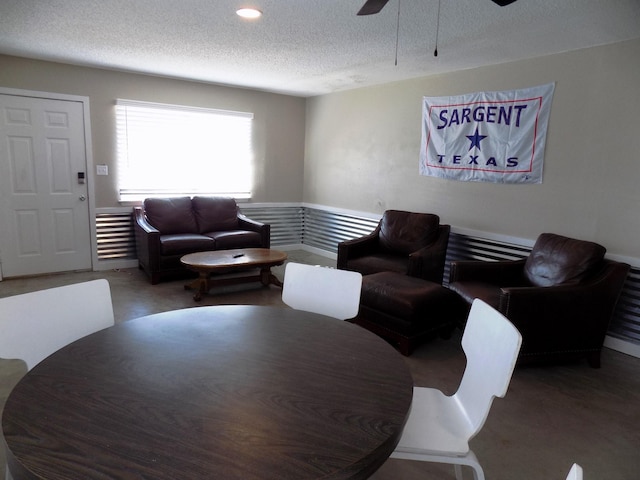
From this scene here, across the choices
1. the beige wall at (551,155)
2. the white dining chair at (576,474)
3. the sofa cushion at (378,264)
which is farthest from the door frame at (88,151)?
the white dining chair at (576,474)

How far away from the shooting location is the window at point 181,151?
195 inches

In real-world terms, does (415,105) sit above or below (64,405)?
above

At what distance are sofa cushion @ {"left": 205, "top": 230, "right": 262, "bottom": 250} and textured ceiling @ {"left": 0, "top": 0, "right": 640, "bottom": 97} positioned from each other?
184cm

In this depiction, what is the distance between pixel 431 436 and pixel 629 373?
234cm

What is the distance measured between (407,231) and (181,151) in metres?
3.08

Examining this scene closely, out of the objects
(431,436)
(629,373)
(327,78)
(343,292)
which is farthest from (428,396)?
(327,78)

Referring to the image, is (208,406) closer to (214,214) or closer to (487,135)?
(487,135)

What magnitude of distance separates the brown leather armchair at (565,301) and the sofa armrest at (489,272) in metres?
0.17

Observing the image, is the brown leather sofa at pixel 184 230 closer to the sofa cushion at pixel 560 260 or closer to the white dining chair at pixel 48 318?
the white dining chair at pixel 48 318

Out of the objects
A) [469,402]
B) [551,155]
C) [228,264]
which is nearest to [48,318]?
[469,402]

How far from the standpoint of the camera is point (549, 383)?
267cm

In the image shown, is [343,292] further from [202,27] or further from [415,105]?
[415,105]

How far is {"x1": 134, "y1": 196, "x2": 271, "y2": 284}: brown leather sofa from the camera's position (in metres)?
4.41

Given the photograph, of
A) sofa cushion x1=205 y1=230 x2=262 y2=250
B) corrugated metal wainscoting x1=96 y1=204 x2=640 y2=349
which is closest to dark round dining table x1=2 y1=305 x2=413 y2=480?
corrugated metal wainscoting x1=96 y1=204 x2=640 y2=349
